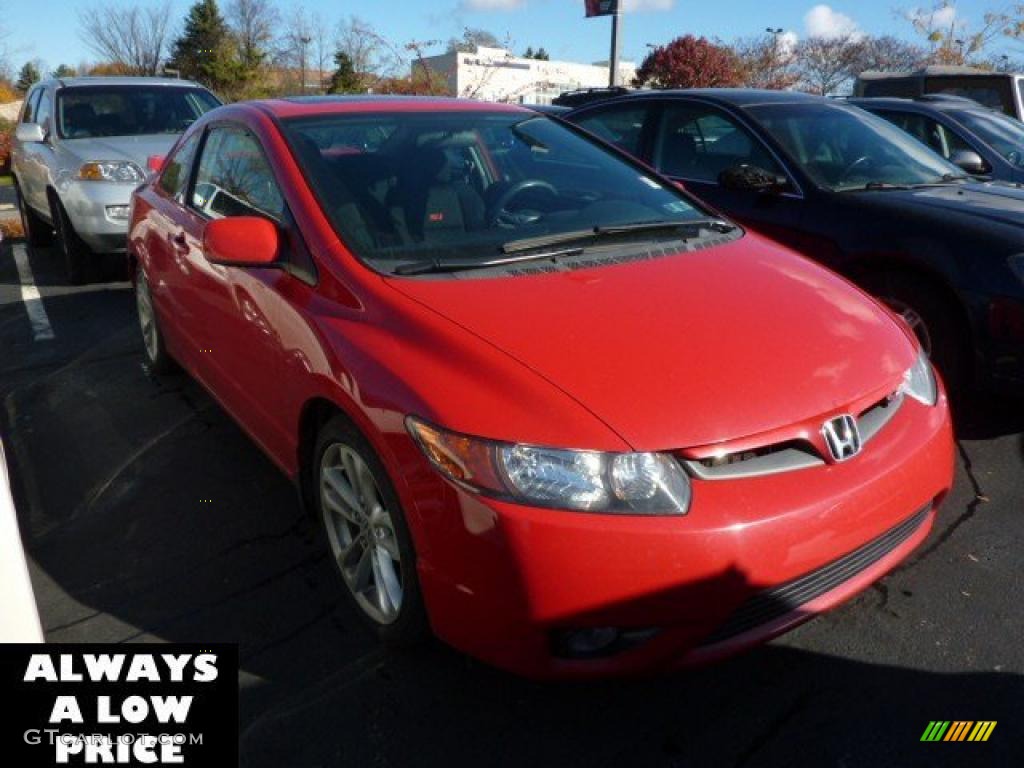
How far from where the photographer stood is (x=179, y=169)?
4.11 meters

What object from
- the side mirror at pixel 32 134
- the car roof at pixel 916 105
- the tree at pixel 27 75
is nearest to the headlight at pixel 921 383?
the car roof at pixel 916 105

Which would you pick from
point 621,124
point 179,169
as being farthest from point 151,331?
point 621,124

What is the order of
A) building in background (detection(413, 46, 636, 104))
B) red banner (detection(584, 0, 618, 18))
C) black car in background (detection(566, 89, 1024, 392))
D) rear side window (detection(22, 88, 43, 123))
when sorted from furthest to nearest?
building in background (detection(413, 46, 636, 104))
red banner (detection(584, 0, 618, 18))
rear side window (detection(22, 88, 43, 123))
black car in background (detection(566, 89, 1024, 392))

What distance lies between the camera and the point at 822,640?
2467 millimetres

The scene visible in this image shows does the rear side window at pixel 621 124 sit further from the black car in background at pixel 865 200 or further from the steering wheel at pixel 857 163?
the steering wheel at pixel 857 163

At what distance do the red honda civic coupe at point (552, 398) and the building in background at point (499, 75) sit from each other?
→ 15.9 feet

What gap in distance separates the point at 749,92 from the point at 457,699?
13.4 ft

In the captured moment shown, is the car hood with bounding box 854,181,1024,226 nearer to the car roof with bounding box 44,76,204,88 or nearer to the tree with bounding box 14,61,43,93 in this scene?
the car roof with bounding box 44,76,204,88

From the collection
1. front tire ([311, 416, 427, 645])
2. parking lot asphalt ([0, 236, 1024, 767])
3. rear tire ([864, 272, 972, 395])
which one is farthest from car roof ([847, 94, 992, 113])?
front tire ([311, 416, 427, 645])

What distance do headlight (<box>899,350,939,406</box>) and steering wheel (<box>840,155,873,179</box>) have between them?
2168 mm

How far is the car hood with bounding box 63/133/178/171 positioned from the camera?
6832 millimetres

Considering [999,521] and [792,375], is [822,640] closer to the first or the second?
[792,375]

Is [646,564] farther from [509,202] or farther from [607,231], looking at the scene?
[509,202]

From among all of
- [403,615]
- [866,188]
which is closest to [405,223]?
[403,615]
